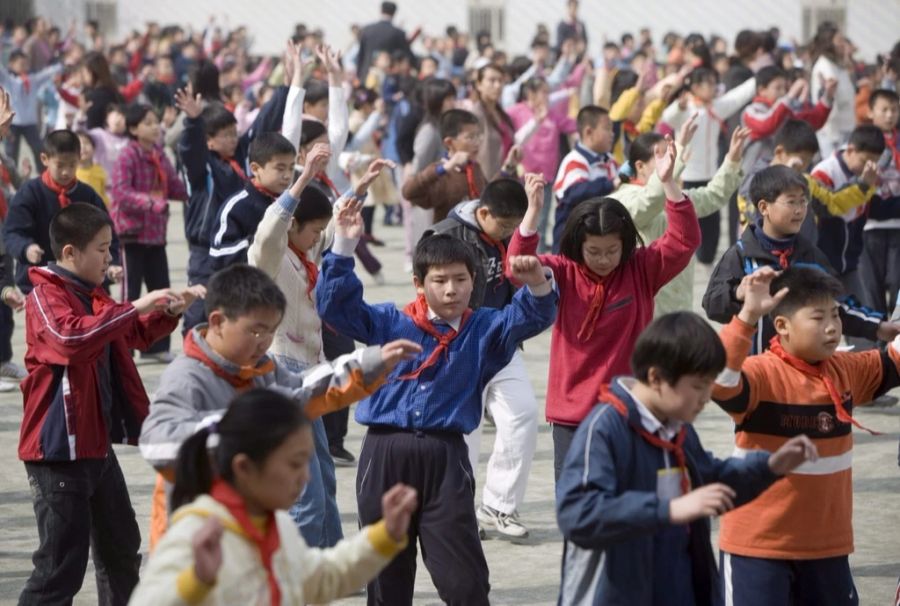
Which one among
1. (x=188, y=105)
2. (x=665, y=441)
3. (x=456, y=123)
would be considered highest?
(x=188, y=105)

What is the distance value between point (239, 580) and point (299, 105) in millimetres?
5425

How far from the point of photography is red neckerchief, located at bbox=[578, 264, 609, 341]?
5.72m

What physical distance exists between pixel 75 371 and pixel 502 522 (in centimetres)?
228

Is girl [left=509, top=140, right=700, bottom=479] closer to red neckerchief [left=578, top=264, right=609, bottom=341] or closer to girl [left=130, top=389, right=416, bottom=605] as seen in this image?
red neckerchief [left=578, top=264, right=609, bottom=341]

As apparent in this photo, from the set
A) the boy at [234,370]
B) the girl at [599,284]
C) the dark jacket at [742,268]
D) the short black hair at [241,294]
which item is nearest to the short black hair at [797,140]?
the dark jacket at [742,268]

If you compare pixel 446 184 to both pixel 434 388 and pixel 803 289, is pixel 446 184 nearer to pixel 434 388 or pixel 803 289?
pixel 434 388

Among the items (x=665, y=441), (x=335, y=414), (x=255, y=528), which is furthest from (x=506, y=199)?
(x=255, y=528)

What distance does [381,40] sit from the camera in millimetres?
21484

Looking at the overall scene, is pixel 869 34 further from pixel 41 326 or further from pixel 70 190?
pixel 41 326

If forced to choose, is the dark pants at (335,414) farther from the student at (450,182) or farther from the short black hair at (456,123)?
the short black hair at (456,123)

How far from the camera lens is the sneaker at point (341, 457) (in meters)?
7.85

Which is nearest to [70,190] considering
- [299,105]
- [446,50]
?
[299,105]

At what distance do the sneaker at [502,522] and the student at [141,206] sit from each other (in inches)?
161

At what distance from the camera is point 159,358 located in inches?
416
